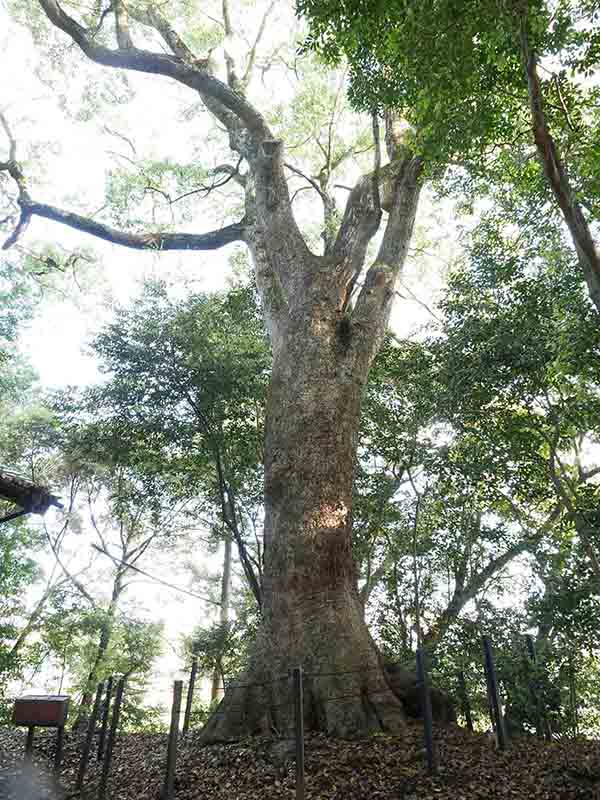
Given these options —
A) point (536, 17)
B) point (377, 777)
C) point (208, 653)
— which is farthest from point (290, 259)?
point (208, 653)

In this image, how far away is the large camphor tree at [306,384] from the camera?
5043 millimetres

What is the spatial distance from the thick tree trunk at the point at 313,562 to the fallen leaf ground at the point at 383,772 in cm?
27

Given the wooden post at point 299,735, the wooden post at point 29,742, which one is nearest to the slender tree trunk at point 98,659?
the wooden post at point 29,742

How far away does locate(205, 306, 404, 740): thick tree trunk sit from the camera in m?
4.94

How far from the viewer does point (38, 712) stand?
5.87 meters

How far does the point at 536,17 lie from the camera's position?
400 cm

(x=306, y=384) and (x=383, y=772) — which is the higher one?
(x=306, y=384)

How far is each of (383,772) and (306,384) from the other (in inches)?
154

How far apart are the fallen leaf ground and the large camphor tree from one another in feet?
0.94

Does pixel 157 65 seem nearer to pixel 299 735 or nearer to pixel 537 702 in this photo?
pixel 299 735

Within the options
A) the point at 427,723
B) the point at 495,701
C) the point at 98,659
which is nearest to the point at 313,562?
the point at 427,723

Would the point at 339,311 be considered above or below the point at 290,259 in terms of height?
below

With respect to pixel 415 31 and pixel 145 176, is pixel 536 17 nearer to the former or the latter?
pixel 415 31

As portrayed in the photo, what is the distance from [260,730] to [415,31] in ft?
20.3
